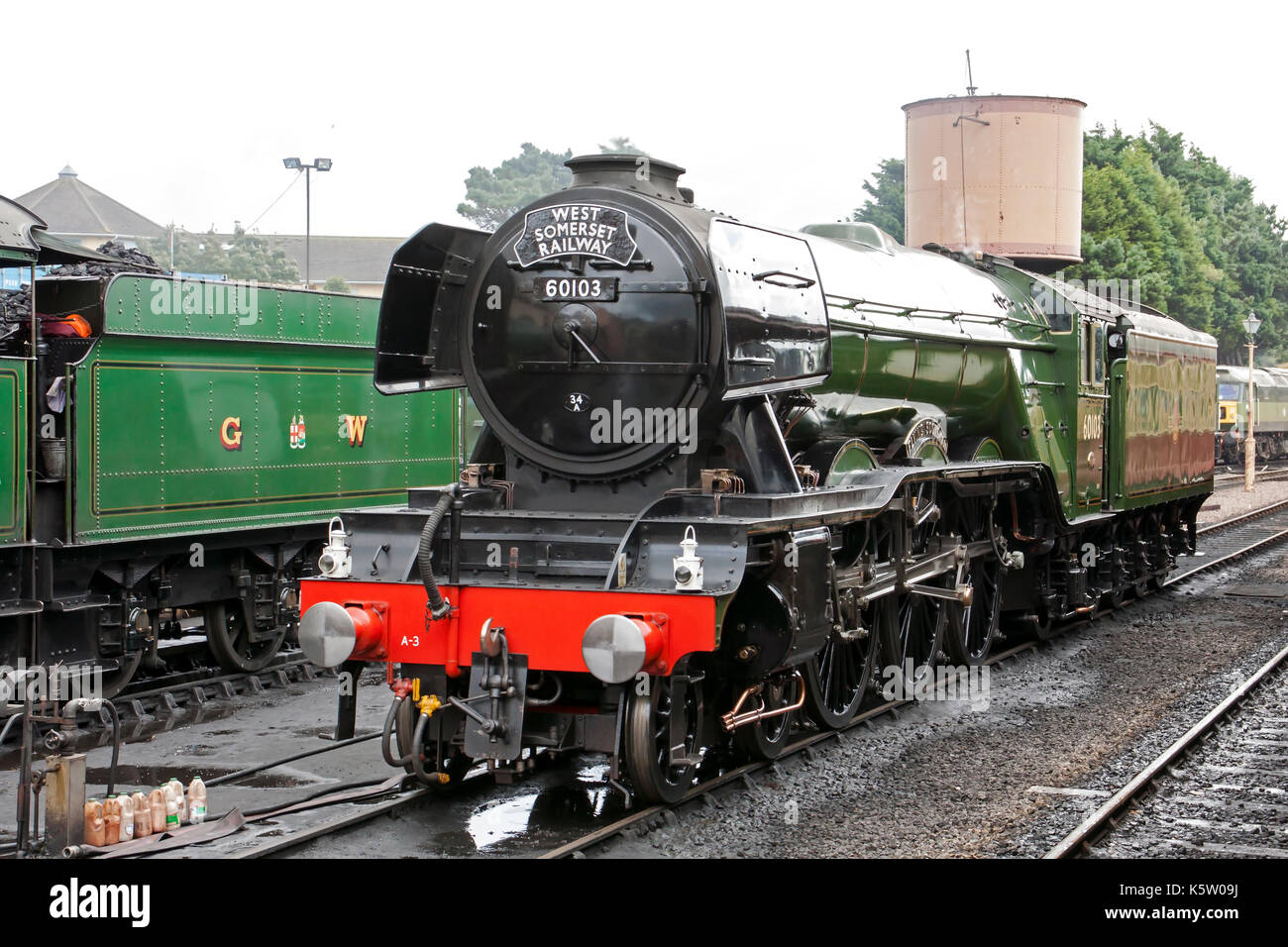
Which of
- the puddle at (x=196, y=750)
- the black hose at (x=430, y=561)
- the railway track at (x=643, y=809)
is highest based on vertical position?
the black hose at (x=430, y=561)

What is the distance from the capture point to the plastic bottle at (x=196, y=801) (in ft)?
19.8

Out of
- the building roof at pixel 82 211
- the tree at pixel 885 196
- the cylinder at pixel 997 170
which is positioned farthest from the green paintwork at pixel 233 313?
the building roof at pixel 82 211

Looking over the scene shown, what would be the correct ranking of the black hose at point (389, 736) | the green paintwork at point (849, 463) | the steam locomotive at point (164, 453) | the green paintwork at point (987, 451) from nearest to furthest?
1. the black hose at point (389, 736)
2. the green paintwork at point (849, 463)
3. the steam locomotive at point (164, 453)
4. the green paintwork at point (987, 451)

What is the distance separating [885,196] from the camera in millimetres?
42094

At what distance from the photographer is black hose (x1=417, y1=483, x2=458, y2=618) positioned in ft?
19.7

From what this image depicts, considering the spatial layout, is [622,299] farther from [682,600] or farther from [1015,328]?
[1015,328]

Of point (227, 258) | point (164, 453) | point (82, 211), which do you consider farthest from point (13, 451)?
point (82, 211)

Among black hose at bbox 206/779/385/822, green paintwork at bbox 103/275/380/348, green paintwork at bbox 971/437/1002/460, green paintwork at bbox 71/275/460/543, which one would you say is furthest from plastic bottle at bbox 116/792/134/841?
green paintwork at bbox 971/437/1002/460

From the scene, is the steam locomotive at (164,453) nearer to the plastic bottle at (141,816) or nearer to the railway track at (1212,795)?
the plastic bottle at (141,816)

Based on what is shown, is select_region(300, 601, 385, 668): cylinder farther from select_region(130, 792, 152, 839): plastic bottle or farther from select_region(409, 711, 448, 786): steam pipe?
select_region(130, 792, 152, 839): plastic bottle

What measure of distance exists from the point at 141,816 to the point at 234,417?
189 inches

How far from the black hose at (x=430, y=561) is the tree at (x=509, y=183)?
30339 millimetres
